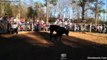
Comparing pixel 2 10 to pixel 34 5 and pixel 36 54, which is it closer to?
pixel 34 5

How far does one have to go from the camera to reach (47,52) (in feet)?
59.7

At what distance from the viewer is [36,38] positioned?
26.3 meters

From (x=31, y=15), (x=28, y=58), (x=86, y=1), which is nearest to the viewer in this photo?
(x=28, y=58)

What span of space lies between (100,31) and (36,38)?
15.3m

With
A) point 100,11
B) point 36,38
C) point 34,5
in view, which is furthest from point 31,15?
point 36,38

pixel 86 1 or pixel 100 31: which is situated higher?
pixel 86 1

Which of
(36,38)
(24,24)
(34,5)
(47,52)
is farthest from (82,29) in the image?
(34,5)

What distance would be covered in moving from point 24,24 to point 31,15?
39487 millimetres

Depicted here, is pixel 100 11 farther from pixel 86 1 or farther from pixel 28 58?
pixel 28 58

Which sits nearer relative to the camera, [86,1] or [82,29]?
[82,29]

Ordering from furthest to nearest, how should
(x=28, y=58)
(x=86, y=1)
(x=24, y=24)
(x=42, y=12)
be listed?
(x=42, y=12), (x=86, y=1), (x=24, y=24), (x=28, y=58)

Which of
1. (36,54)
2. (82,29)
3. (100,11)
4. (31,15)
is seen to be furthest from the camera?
(31,15)

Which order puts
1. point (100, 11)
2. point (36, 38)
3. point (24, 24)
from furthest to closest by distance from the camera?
point (100, 11) → point (24, 24) → point (36, 38)

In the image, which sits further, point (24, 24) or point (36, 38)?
point (24, 24)
